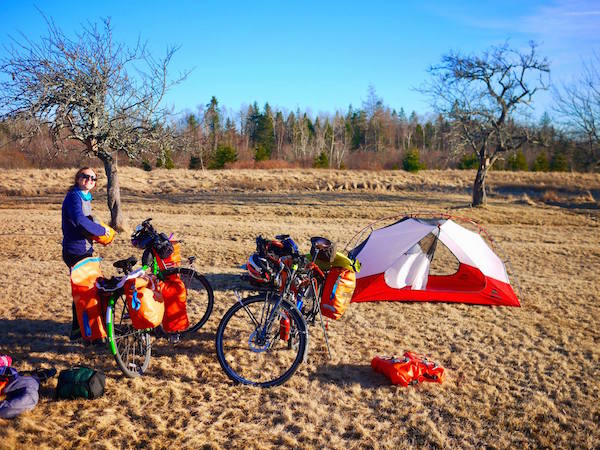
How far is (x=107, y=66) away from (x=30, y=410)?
8673mm

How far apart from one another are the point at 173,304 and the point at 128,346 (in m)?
0.61

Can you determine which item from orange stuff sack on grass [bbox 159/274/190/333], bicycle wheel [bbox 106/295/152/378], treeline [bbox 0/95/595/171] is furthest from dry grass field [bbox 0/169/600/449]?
treeline [bbox 0/95/595/171]

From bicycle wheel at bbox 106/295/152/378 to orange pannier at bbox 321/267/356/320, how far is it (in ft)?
6.06

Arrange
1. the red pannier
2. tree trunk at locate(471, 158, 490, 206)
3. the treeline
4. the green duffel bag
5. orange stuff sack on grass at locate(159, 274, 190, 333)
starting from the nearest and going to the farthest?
1. the green duffel bag
2. the red pannier
3. orange stuff sack on grass at locate(159, 274, 190, 333)
4. tree trunk at locate(471, 158, 490, 206)
5. the treeline

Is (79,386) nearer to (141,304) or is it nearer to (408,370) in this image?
(141,304)

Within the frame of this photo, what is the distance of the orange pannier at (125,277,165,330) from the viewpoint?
3869mm

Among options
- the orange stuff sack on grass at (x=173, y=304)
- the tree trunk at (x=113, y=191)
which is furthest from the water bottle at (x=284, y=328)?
the tree trunk at (x=113, y=191)

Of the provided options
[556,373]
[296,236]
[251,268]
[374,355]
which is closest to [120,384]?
[251,268]

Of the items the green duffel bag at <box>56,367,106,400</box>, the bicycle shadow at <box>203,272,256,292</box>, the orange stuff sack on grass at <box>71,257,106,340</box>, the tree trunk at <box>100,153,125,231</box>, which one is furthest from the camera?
the tree trunk at <box>100,153,125,231</box>

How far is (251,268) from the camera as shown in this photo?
4.21 meters

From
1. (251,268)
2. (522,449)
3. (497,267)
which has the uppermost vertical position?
(251,268)

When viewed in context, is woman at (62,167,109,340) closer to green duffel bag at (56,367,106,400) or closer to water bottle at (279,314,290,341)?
green duffel bag at (56,367,106,400)

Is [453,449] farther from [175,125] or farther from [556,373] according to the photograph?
[175,125]

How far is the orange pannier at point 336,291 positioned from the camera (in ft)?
15.1
